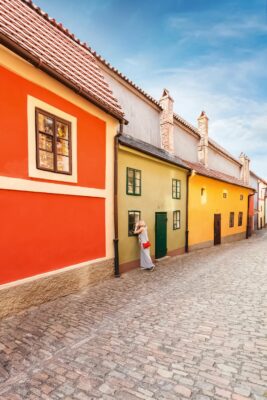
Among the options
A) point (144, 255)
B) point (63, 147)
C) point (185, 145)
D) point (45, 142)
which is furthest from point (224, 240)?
point (45, 142)

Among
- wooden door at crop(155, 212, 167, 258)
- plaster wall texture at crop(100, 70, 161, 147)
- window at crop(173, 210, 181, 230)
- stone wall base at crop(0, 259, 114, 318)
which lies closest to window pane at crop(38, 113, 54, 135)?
stone wall base at crop(0, 259, 114, 318)

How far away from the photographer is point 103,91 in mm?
7676

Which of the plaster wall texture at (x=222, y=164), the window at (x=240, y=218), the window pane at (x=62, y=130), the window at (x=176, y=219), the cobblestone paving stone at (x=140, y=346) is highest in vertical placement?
the plaster wall texture at (x=222, y=164)

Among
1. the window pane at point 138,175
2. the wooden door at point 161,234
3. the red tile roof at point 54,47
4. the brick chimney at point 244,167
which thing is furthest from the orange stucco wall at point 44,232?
the brick chimney at point 244,167

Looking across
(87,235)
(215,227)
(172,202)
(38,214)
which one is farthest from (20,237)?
(215,227)

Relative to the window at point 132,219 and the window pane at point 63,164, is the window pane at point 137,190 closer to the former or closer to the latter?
the window at point 132,219

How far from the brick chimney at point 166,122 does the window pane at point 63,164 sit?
7734 mm

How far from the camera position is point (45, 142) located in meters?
5.77

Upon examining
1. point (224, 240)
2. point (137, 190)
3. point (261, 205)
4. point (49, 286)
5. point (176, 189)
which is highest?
point (176, 189)

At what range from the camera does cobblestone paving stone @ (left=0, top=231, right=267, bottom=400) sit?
3.03 meters

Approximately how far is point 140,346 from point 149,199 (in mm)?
6708

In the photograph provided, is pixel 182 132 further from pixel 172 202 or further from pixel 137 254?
pixel 137 254

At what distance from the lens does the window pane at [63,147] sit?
6152 mm

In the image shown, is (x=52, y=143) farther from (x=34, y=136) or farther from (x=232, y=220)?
(x=232, y=220)
